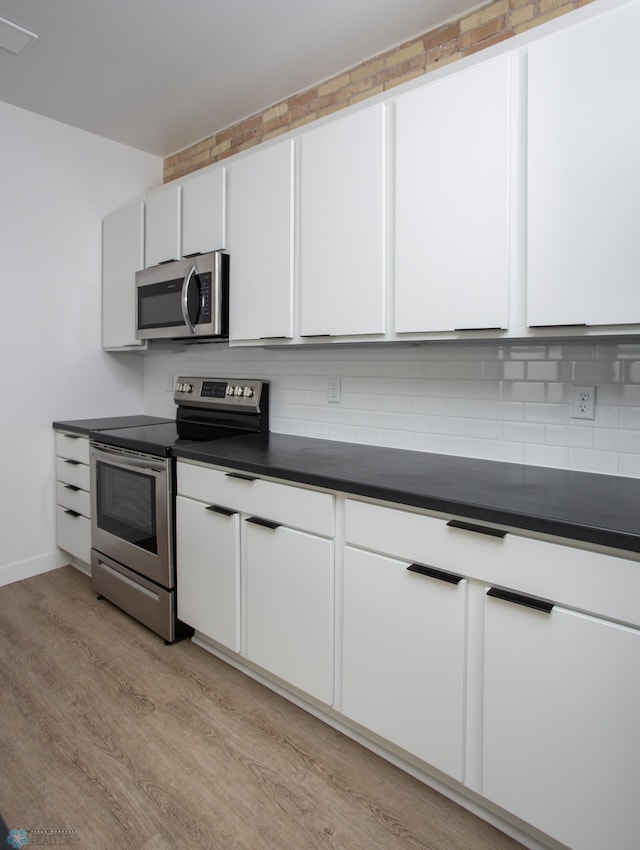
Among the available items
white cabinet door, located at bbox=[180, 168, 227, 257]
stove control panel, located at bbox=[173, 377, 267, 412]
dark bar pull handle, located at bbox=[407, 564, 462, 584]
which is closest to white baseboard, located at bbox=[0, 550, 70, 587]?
stove control panel, located at bbox=[173, 377, 267, 412]

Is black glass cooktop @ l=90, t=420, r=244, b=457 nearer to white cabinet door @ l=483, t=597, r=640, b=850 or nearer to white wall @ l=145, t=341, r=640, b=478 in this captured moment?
white wall @ l=145, t=341, r=640, b=478

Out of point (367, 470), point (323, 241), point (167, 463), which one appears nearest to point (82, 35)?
point (323, 241)

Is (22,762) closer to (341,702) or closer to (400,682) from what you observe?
(341,702)

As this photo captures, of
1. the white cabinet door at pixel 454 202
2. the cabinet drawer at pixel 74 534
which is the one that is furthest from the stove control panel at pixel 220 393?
the white cabinet door at pixel 454 202

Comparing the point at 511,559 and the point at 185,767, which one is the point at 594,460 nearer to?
the point at 511,559

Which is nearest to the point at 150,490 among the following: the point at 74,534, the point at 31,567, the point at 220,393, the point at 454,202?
the point at 220,393

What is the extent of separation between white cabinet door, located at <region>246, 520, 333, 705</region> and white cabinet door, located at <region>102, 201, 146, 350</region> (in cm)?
180

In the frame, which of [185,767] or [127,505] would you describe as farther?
[127,505]

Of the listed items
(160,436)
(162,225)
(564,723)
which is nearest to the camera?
(564,723)

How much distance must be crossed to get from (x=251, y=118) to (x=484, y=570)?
2827mm

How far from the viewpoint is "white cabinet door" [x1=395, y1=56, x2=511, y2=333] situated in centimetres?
158

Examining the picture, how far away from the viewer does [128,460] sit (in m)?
2.48

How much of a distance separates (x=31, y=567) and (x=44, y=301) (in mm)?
1653
